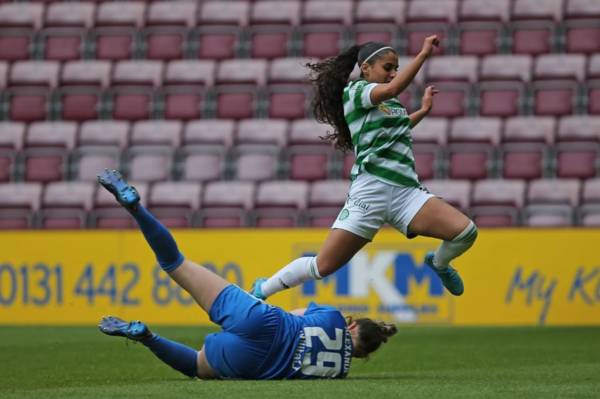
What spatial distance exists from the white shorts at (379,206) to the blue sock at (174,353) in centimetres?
130

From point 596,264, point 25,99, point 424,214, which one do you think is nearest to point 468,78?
point 596,264

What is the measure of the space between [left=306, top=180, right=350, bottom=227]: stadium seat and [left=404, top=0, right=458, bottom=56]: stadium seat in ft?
10.1

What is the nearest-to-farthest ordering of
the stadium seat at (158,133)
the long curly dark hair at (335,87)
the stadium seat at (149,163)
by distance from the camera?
1. the long curly dark hair at (335,87)
2. the stadium seat at (149,163)
3. the stadium seat at (158,133)

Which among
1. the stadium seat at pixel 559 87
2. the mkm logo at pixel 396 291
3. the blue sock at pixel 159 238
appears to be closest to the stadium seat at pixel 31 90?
the mkm logo at pixel 396 291

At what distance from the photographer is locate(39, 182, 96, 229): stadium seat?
1642 cm

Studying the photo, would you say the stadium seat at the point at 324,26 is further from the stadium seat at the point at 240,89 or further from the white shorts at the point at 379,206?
the white shorts at the point at 379,206

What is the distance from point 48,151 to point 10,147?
68 centimetres

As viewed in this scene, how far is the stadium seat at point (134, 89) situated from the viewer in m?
18.2

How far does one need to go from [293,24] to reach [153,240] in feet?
39.7

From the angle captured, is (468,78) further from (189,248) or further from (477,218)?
(189,248)

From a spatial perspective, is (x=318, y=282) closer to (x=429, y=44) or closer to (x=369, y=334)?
(x=369, y=334)

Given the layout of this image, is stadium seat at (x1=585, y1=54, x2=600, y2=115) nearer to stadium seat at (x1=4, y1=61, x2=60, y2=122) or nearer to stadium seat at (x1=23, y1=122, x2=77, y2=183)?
stadium seat at (x1=23, y1=122, x2=77, y2=183)

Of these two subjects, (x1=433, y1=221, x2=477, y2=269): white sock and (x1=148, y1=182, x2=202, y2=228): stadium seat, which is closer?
(x1=433, y1=221, x2=477, y2=269): white sock

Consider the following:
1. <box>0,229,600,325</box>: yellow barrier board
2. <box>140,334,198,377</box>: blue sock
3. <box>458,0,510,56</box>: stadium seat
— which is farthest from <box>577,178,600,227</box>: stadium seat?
<box>140,334,198,377</box>: blue sock
